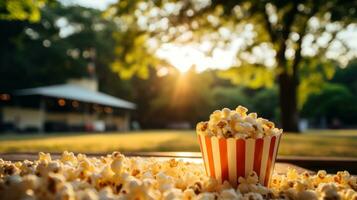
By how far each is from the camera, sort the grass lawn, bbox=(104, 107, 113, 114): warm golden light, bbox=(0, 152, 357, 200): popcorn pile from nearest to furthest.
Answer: bbox=(0, 152, 357, 200): popcorn pile < the grass lawn < bbox=(104, 107, 113, 114): warm golden light

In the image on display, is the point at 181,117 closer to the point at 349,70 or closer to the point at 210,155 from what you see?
the point at 349,70

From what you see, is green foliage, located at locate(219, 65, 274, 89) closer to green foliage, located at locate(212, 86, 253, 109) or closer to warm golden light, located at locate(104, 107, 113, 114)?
warm golden light, located at locate(104, 107, 113, 114)

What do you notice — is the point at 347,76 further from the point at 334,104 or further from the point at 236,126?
the point at 236,126

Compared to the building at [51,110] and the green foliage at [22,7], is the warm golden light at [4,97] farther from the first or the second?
the green foliage at [22,7]

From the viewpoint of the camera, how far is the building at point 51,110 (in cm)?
2519

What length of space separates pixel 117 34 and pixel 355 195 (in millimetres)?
15015

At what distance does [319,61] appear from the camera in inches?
782

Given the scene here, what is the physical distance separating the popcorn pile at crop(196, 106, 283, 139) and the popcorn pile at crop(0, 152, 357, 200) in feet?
0.70

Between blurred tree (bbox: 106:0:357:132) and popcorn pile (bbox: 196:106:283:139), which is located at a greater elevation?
blurred tree (bbox: 106:0:357:132)

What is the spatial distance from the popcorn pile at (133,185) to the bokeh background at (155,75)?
5868 millimetres

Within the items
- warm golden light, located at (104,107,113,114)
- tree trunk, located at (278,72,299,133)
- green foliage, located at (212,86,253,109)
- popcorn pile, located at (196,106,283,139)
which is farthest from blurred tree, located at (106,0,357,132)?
green foliage, located at (212,86,253,109)

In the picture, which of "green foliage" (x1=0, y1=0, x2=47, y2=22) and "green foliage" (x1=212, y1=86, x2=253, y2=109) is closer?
"green foliage" (x1=0, y1=0, x2=47, y2=22)

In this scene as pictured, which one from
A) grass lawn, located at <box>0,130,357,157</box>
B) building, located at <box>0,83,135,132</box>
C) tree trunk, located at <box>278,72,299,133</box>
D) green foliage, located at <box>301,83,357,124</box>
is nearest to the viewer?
grass lawn, located at <box>0,130,357,157</box>

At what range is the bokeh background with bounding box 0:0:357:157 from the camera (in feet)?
39.6
